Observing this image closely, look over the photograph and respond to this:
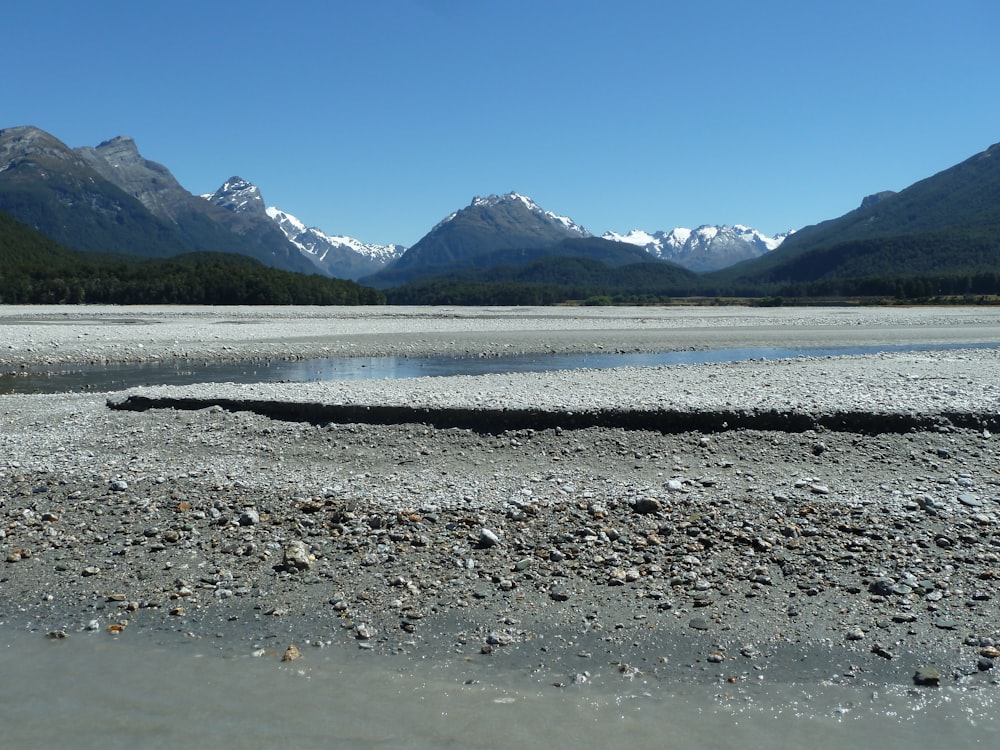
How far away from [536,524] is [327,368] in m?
19.3

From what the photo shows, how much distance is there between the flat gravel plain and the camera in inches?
253

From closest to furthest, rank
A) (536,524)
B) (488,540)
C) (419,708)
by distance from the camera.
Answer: (419,708) < (488,540) < (536,524)

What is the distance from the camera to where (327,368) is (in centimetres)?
2686

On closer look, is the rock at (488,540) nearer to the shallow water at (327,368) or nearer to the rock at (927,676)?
the rock at (927,676)

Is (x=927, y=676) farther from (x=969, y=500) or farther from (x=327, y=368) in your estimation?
(x=327, y=368)

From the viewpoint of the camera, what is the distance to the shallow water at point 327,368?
2256cm

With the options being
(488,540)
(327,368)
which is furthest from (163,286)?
(488,540)

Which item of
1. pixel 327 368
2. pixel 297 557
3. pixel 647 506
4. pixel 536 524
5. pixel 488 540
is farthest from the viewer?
pixel 327 368

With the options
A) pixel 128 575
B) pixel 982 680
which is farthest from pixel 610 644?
pixel 128 575

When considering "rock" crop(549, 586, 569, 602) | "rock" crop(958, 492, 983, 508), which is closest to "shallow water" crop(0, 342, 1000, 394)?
"rock" crop(958, 492, 983, 508)

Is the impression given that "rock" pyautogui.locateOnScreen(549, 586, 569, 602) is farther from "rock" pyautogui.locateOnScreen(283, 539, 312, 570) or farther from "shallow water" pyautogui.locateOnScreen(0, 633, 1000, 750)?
"rock" pyautogui.locateOnScreen(283, 539, 312, 570)

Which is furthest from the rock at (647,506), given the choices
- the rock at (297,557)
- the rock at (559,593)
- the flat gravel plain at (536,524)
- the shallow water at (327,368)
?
the shallow water at (327,368)

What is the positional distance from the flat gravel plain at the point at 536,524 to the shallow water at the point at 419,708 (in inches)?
10.2

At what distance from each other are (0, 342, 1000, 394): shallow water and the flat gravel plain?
6.79 m
